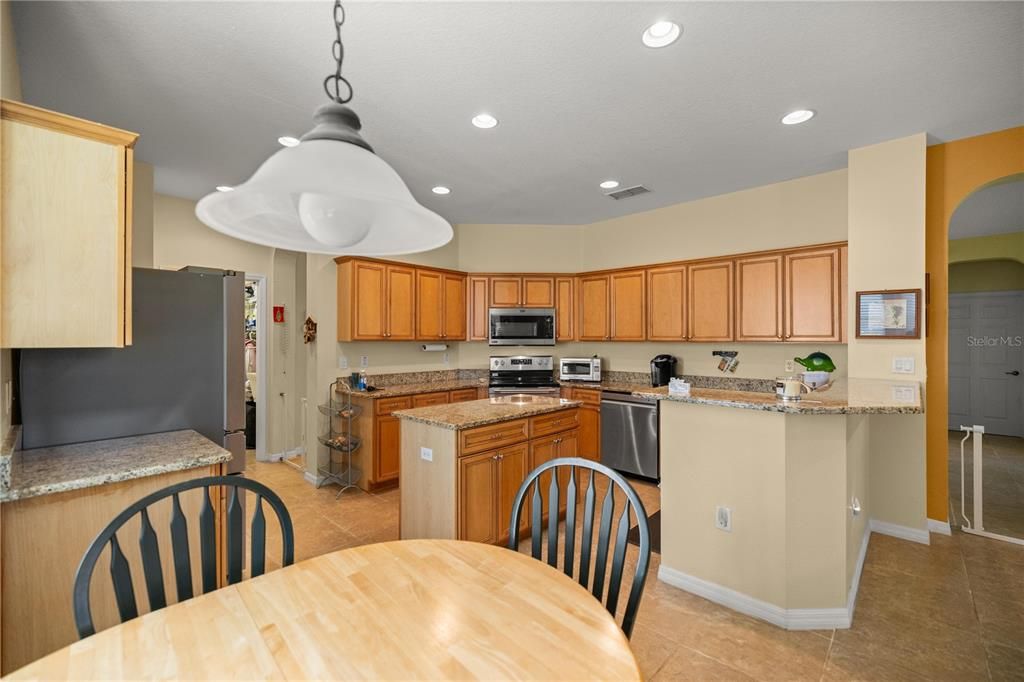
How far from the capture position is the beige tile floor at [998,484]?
3.38 m

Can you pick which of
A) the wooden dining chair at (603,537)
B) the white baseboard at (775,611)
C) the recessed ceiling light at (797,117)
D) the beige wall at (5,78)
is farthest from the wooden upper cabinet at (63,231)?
the recessed ceiling light at (797,117)

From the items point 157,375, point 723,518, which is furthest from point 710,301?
point 157,375

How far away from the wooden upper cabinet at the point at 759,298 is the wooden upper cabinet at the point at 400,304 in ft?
10.7

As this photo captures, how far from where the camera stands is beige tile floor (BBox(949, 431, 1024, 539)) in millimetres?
3377

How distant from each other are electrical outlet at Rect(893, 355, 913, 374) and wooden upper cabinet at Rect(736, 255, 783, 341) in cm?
88

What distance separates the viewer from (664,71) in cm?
231

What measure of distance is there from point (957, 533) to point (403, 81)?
4.72 m

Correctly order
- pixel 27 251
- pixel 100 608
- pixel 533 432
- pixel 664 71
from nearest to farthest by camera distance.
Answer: pixel 27 251 → pixel 100 608 → pixel 664 71 → pixel 533 432

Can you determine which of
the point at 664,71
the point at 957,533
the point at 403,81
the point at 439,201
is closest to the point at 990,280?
the point at 957,533

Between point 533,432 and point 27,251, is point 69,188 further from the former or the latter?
point 533,432

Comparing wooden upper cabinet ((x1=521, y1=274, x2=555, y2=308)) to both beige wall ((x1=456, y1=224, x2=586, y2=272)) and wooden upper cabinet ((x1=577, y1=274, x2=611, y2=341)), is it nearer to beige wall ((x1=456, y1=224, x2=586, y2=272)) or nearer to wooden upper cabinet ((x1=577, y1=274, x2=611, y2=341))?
beige wall ((x1=456, y1=224, x2=586, y2=272))

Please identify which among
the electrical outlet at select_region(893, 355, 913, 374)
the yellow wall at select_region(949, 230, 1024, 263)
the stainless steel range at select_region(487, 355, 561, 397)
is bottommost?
the stainless steel range at select_region(487, 355, 561, 397)

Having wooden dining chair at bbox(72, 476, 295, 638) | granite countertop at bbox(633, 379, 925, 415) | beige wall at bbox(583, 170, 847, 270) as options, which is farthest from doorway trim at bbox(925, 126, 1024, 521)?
wooden dining chair at bbox(72, 476, 295, 638)

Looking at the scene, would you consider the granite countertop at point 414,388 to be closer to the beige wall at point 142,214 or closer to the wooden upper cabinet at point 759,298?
the beige wall at point 142,214
